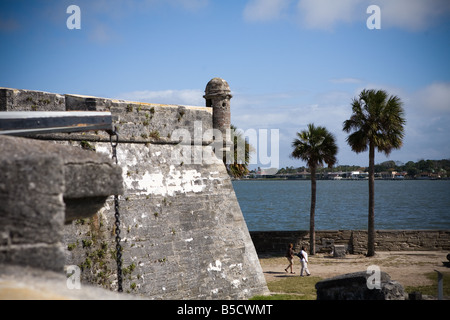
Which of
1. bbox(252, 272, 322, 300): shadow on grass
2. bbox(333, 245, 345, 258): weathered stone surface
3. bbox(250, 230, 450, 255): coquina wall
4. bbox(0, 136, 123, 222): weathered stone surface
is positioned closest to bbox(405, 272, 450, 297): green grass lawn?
bbox(252, 272, 322, 300): shadow on grass

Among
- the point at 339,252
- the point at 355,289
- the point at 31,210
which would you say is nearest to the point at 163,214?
the point at 355,289

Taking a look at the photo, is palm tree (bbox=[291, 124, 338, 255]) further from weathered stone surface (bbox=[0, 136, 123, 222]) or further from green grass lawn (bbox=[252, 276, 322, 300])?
weathered stone surface (bbox=[0, 136, 123, 222])

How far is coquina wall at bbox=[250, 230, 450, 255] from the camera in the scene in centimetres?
2252

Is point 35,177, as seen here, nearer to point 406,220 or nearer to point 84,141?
point 84,141

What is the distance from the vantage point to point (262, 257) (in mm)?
21484

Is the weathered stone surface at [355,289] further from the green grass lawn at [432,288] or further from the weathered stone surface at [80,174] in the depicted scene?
the weathered stone surface at [80,174]

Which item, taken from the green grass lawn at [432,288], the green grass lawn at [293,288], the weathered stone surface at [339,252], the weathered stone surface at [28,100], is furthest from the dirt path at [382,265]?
the weathered stone surface at [28,100]

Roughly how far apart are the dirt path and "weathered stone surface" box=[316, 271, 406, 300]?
722cm

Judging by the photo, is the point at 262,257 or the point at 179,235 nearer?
the point at 179,235

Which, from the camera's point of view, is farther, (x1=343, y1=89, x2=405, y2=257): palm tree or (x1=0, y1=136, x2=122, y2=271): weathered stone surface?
(x1=343, y1=89, x2=405, y2=257): palm tree

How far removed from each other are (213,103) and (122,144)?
3.69 m

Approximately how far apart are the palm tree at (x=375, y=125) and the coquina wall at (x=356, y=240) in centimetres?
117

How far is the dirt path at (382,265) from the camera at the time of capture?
55.6 ft
